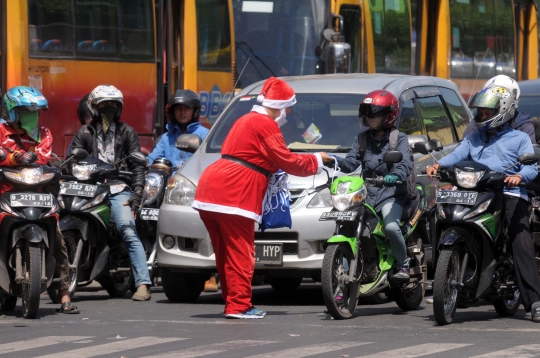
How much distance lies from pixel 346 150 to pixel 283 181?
1462 mm

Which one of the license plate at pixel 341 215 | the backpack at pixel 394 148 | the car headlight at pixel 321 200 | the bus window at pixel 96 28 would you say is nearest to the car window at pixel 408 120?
the car headlight at pixel 321 200

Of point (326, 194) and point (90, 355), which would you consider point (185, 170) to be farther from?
point (90, 355)

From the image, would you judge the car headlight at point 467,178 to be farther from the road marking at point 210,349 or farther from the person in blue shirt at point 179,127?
the person in blue shirt at point 179,127

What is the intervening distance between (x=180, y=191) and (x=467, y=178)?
2.61 metres

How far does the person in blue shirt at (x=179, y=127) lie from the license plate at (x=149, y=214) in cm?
82

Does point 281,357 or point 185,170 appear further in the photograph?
point 185,170

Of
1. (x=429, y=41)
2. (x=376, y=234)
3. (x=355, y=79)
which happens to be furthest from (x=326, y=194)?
(x=429, y=41)

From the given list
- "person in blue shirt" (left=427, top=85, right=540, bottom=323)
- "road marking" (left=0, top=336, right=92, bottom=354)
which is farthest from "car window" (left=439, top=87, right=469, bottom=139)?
"road marking" (left=0, top=336, right=92, bottom=354)

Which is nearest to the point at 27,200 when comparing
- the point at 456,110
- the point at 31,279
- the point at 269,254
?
the point at 31,279

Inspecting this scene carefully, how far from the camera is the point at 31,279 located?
376 inches

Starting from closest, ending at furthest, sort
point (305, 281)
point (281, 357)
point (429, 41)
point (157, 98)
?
point (281, 357)
point (305, 281)
point (157, 98)
point (429, 41)

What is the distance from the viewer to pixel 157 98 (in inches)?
667

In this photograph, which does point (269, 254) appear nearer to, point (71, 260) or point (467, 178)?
point (71, 260)

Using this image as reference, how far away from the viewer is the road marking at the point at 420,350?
761cm
